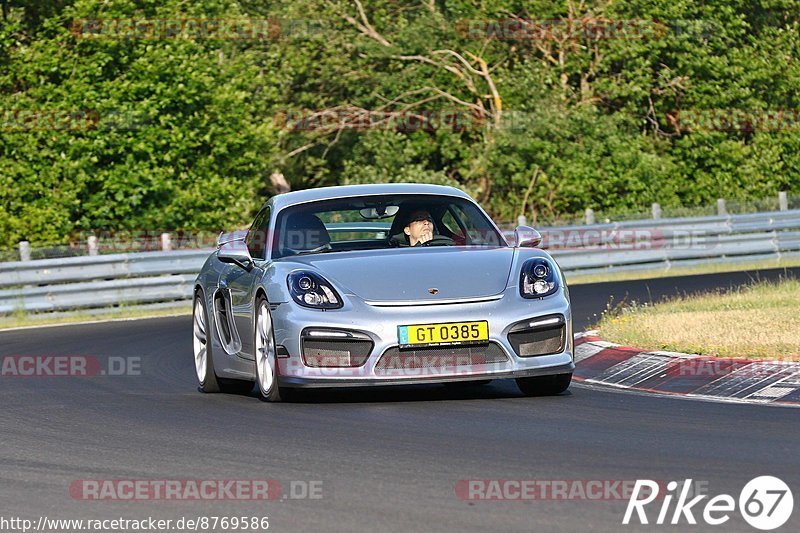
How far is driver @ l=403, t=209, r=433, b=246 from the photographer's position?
11016 millimetres

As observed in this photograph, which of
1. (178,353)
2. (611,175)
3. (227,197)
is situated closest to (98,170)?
(227,197)

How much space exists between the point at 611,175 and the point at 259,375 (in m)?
26.4

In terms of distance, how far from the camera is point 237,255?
10.8 meters

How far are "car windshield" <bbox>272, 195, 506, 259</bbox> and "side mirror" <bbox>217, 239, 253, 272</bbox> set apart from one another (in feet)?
0.69

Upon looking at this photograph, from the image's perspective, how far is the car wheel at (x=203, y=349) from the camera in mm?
11633

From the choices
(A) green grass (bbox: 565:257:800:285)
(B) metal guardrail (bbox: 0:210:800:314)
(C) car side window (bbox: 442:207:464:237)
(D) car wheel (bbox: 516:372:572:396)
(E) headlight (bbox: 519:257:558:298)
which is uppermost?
(C) car side window (bbox: 442:207:464:237)

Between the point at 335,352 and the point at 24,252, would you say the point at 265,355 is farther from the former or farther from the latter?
the point at 24,252

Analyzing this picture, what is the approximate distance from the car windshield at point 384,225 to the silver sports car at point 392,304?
10 mm

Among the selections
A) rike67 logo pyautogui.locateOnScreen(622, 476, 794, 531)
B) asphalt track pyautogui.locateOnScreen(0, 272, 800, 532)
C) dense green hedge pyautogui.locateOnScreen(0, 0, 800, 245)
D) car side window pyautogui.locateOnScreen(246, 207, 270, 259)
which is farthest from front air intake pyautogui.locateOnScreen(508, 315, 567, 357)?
dense green hedge pyautogui.locateOnScreen(0, 0, 800, 245)

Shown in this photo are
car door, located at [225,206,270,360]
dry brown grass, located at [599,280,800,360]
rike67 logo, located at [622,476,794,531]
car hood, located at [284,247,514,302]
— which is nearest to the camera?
rike67 logo, located at [622,476,794,531]

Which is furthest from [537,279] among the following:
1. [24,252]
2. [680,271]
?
[680,271]

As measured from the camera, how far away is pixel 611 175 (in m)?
36.1

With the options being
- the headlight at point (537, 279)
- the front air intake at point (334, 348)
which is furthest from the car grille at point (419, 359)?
the headlight at point (537, 279)

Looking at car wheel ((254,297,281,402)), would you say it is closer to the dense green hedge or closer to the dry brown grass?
the dry brown grass
